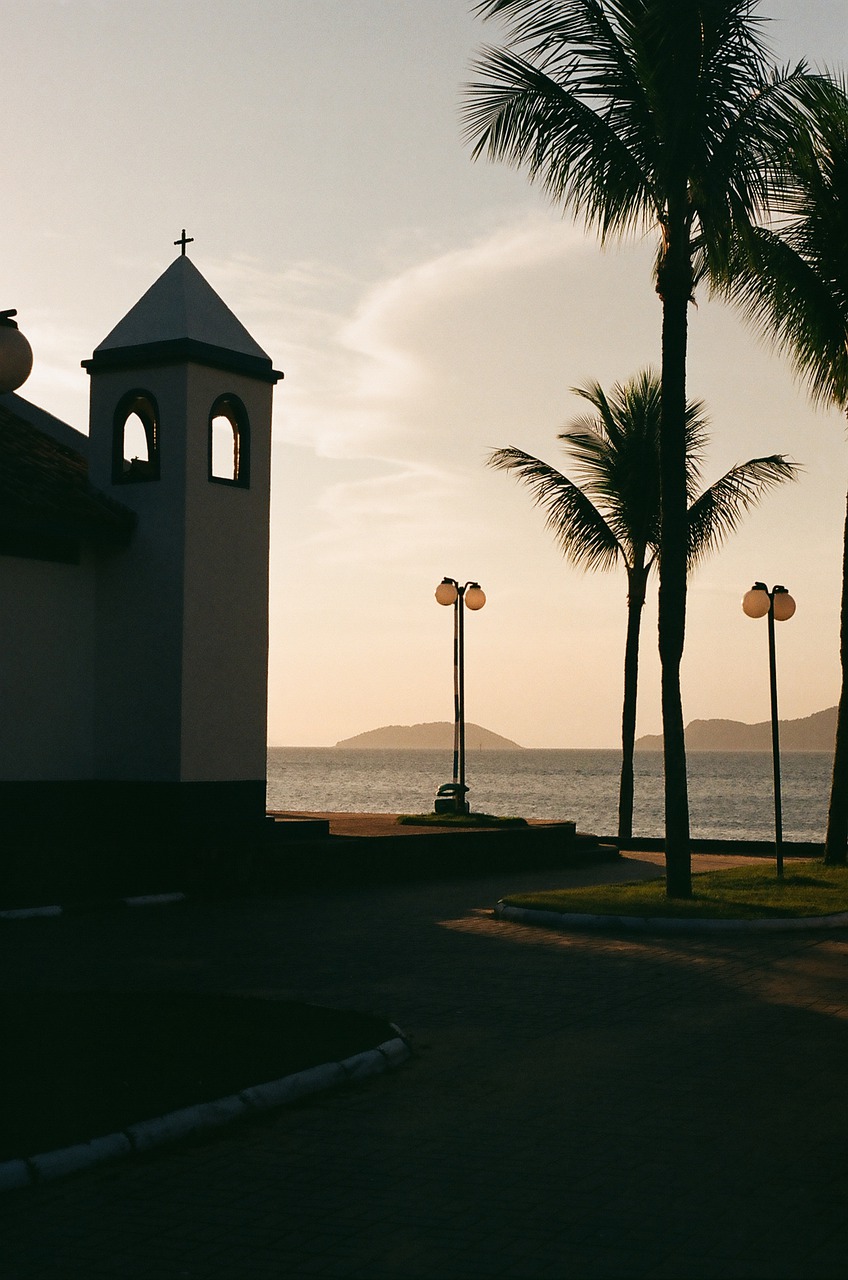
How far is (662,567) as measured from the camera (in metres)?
17.6

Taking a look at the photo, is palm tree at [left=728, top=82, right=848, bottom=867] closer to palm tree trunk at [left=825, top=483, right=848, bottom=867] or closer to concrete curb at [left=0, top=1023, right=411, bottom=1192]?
palm tree trunk at [left=825, top=483, right=848, bottom=867]

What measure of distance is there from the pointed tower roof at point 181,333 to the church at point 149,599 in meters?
0.03

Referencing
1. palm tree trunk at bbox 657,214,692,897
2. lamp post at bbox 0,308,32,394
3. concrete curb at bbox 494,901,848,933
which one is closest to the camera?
lamp post at bbox 0,308,32,394

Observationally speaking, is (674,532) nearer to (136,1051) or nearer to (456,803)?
(136,1051)

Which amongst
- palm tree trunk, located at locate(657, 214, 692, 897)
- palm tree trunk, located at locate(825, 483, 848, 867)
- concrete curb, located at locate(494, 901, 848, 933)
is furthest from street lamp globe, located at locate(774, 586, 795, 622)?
concrete curb, located at locate(494, 901, 848, 933)

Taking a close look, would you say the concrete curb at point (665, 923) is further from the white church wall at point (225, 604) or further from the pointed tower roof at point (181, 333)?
the pointed tower roof at point (181, 333)

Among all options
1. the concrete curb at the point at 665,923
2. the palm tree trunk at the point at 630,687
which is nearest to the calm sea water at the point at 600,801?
Answer: the palm tree trunk at the point at 630,687

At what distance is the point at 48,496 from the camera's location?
19.4m

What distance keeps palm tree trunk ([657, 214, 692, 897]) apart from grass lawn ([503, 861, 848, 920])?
691 millimetres

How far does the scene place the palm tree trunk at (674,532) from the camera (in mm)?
17578

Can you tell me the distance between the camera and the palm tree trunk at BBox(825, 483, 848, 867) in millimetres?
23375

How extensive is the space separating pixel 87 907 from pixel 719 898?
294 inches

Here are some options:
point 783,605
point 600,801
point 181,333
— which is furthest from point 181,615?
point 600,801

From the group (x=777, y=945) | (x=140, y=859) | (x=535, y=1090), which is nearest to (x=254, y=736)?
(x=140, y=859)
